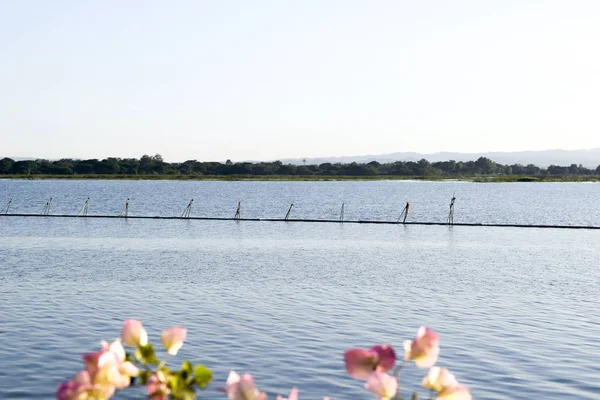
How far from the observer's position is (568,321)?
2197 cm

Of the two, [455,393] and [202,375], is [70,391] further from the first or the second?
[455,393]

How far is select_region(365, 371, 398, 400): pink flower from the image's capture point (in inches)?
138

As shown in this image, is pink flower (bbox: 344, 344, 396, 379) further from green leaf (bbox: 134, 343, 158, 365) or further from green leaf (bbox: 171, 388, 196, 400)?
green leaf (bbox: 134, 343, 158, 365)

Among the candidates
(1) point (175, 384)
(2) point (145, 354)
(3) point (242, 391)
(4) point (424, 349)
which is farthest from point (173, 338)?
(4) point (424, 349)

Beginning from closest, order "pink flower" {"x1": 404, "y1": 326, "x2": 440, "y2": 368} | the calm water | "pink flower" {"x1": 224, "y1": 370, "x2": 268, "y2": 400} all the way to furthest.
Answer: "pink flower" {"x1": 224, "y1": 370, "x2": 268, "y2": 400}
"pink flower" {"x1": 404, "y1": 326, "x2": 440, "y2": 368}
the calm water

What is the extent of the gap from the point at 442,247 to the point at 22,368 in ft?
120

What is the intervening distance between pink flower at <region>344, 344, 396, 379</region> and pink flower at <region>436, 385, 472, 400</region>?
0.31 meters

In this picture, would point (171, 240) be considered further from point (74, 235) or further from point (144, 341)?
point (144, 341)

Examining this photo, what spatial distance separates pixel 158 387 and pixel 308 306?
20434 mm

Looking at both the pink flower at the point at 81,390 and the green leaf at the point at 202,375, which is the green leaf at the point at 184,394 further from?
the pink flower at the point at 81,390

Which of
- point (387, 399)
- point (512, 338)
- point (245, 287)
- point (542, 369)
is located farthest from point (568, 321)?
point (387, 399)

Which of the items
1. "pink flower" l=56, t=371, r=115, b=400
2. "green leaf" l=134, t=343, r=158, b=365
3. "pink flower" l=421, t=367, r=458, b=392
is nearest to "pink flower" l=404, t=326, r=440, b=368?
"pink flower" l=421, t=367, r=458, b=392

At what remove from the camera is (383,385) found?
3520 mm

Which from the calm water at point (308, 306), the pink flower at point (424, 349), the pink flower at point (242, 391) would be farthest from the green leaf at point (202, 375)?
the calm water at point (308, 306)
